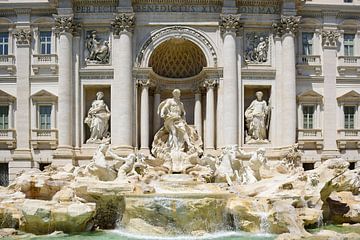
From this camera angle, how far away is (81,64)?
2839 centimetres

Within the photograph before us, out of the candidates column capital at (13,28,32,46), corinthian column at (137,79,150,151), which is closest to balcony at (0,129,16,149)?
column capital at (13,28,32,46)

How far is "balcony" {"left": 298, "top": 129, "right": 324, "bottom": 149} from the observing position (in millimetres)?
29000

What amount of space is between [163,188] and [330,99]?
1318cm

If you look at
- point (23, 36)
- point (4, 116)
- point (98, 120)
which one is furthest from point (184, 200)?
point (23, 36)

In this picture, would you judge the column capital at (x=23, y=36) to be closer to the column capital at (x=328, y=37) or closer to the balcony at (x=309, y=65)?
the balcony at (x=309, y=65)

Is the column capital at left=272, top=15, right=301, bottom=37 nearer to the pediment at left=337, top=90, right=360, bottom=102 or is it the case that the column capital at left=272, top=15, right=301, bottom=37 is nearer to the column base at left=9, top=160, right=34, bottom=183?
the pediment at left=337, top=90, right=360, bottom=102

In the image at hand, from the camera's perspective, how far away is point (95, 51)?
2841 centimetres

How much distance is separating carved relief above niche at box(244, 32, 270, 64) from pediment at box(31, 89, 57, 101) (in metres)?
11.8

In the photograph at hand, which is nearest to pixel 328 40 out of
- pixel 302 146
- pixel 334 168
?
pixel 302 146

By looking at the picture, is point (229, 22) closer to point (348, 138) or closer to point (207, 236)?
point (348, 138)

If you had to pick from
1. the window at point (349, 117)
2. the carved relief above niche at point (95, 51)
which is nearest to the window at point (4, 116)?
the carved relief above niche at point (95, 51)

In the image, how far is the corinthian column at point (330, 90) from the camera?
29.3 m

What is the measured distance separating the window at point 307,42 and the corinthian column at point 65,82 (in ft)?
46.4

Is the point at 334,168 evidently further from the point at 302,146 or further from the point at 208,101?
the point at 208,101
